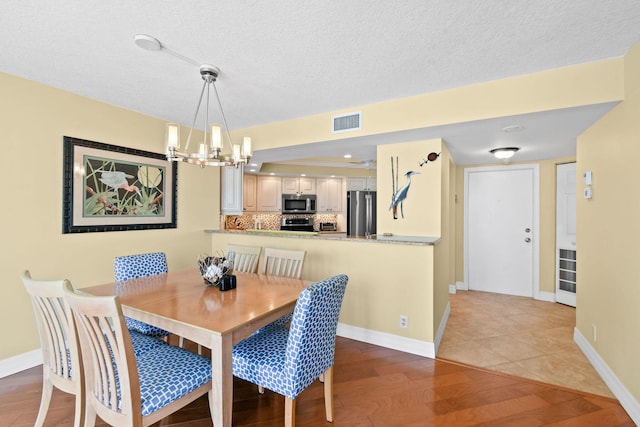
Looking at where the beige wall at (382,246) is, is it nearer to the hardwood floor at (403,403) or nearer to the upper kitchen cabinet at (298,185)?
the hardwood floor at (403,403)

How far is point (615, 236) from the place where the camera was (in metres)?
2.14

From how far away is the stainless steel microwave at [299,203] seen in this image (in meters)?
6.21

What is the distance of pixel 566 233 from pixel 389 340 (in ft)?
11.0

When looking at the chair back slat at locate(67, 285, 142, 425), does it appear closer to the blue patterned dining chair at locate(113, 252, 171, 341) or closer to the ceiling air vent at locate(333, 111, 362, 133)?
the blue patterned dining chair at locate(113, 252, 171, 341)

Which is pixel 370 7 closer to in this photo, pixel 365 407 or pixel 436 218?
pixel 436 218

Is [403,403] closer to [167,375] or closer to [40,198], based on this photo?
[167,375]

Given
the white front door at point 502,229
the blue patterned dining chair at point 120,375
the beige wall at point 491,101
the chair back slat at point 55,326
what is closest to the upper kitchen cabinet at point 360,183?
the white front door at point 502,229

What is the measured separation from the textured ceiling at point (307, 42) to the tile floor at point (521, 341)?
84.2 inches

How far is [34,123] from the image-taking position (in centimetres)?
243

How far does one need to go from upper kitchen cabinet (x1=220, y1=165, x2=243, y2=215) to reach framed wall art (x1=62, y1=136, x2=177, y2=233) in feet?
2.48

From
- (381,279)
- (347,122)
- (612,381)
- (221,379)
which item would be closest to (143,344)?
(221,379)

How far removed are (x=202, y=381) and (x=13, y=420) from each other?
1.40 metres

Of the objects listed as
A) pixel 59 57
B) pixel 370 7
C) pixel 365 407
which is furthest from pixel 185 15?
pixel 365 407

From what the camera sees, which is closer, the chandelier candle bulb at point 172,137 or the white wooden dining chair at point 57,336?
the white wooden dining chair at point 57,336
